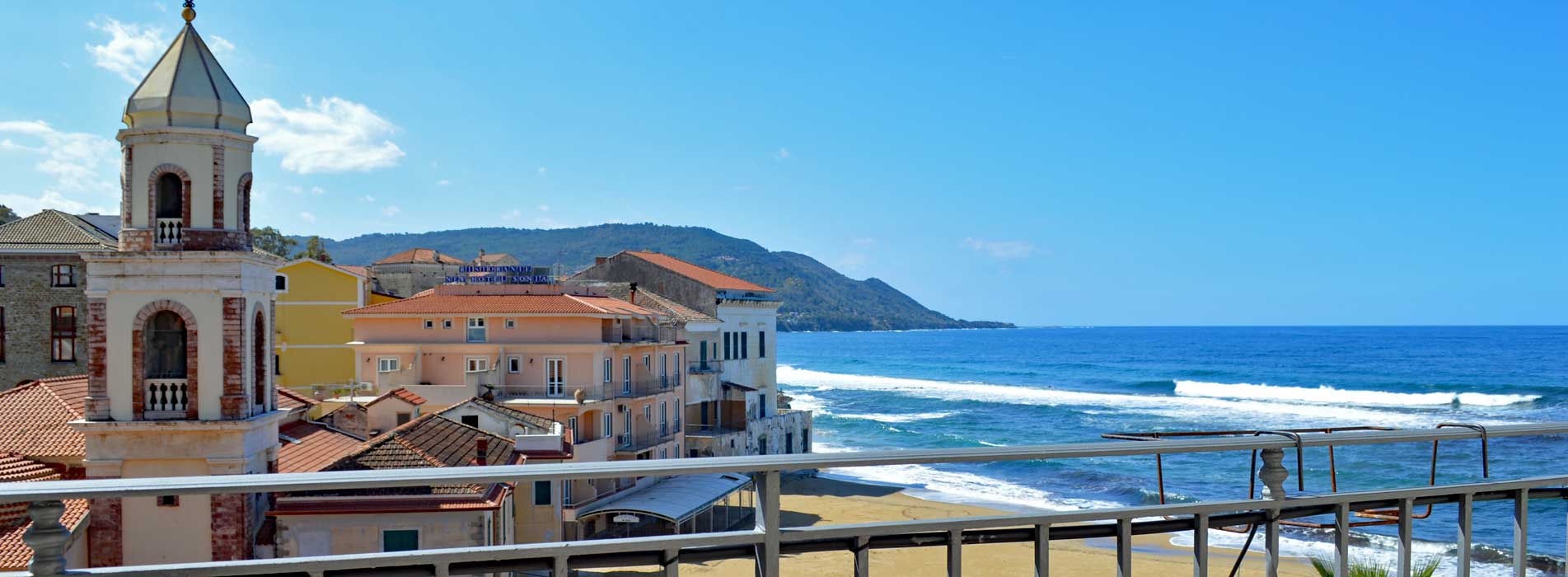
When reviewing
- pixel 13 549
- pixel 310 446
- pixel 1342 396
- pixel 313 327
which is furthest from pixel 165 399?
pixel 1342 396

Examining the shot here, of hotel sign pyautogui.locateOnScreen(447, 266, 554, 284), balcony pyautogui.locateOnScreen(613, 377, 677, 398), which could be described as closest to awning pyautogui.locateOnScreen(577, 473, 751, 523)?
balcony pyautogui.locateOnScreen(613, 377, 677, 398)

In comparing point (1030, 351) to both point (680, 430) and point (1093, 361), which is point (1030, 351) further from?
point (680, 430)

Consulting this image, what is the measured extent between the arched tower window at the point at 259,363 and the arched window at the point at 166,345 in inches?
37.6

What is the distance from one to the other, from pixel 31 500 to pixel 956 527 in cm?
242

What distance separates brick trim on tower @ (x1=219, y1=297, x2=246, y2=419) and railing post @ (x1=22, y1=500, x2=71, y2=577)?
15.1m

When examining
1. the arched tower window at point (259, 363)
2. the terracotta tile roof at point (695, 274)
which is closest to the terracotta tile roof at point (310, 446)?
the arched tower window at point (259, 363)

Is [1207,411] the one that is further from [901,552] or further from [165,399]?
[165,399]

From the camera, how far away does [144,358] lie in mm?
16578

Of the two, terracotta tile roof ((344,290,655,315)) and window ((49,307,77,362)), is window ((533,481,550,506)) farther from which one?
window ((49,307,77,362))

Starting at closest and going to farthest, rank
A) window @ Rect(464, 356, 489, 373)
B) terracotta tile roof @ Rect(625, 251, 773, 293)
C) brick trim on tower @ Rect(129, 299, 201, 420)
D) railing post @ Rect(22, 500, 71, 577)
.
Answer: railing post @ Rect(22, 500, 71, 577), brick trim on tower @ Rect(129, 299, 201, 420), window @ Rect(464, 356, 489, 373), terracotta tile roof @ Rect(625, 251, 773, 293)

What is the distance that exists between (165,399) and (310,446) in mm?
4913

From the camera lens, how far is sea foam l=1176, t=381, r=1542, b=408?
235 feet

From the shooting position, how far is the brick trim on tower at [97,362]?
1627 cm

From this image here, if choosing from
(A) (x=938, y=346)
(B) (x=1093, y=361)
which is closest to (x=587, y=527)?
(B) (x=1093, y=361)
